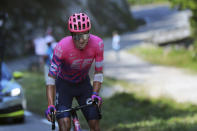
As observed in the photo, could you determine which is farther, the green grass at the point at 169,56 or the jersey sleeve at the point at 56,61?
the green grass at the point at 169,56

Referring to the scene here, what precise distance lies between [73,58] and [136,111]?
8268 mm

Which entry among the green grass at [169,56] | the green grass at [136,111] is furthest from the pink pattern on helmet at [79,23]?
the green grass at [169,56]

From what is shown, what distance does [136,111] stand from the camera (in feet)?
47.1

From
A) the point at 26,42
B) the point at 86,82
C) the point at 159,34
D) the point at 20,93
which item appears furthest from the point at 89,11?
the point at 86,82

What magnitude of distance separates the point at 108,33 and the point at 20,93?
44749 mm

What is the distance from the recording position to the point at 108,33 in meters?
56.3

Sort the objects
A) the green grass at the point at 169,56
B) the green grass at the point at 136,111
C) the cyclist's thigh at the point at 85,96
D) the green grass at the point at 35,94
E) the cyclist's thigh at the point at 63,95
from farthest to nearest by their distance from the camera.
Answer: the green grass at the point at 169,56 → the green grass at the point at 35,94 → the green grass at the point at 136,111 → the cyclist's thigh at the point at 63,95 → the cyclist's thigh at the point at 85,96

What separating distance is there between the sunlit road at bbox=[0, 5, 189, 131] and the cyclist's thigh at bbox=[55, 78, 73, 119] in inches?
186

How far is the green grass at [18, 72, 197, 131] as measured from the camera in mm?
10078

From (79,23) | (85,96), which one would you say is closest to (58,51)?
(79,23)

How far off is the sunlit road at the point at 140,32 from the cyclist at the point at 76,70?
4.80 metres

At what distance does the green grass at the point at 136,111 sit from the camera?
10.1 meters

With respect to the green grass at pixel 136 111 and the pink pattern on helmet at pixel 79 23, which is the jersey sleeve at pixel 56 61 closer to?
the pink pattern on helmet at pixel 79 23

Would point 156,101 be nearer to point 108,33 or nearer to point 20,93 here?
point 20,93
